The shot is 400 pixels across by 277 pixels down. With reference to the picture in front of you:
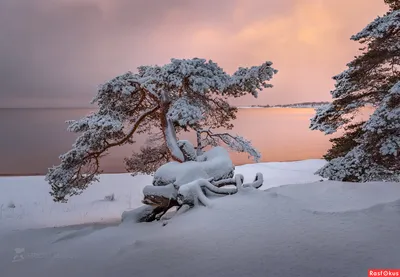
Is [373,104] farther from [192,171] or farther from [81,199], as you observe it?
[81,199]

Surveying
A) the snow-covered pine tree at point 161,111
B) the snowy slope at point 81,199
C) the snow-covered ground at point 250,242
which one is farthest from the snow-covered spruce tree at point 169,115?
the snowy slope at point 81,199

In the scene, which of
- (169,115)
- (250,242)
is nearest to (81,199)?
(169,115)

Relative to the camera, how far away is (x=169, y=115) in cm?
814

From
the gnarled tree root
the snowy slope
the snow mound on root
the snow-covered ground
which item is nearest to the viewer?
the snow-covered ground

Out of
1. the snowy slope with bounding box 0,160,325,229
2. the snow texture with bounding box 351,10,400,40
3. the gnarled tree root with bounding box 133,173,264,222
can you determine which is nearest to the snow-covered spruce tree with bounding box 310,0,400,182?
the snow texture with bounding box 351,10,400,40

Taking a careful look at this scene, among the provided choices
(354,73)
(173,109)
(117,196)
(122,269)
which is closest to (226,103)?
(173,109)

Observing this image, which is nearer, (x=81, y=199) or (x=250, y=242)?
(x=250, y=242)

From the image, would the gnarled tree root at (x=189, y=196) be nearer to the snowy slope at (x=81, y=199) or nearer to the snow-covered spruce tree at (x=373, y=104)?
the snow-covered spruce tree at (x=373, y=104)

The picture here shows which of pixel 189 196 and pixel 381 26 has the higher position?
pixel 381 26

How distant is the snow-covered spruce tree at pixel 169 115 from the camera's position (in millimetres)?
7949

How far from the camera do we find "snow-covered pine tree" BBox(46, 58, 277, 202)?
8141 millimetres

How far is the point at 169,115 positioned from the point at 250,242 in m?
4.92

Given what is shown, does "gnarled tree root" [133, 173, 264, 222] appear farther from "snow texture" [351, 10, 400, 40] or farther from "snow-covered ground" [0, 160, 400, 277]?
"snow texture" [351, 10, 400, 40]

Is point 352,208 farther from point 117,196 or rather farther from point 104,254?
point 117,196
